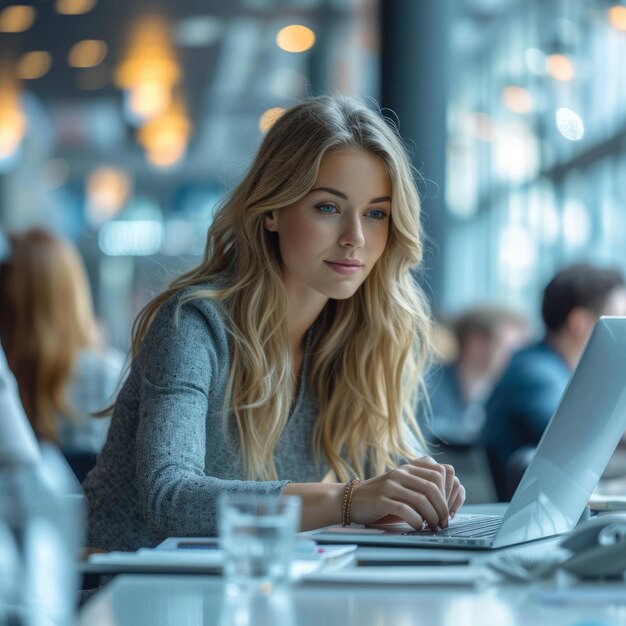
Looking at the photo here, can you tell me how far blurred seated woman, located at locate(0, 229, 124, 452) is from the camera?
3854 millimetres

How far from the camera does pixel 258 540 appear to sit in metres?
1.10

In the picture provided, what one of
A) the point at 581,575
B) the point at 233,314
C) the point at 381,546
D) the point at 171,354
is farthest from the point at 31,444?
the point at 581,575

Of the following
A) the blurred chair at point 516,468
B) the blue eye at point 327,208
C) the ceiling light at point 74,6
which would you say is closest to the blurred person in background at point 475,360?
the blurred chair at point 516,468

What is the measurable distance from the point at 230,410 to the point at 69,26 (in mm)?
8348

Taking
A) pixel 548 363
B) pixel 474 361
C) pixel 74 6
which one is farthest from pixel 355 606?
pixel 74 6

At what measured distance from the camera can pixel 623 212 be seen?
6555 millimetres

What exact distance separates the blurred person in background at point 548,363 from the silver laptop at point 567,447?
2.01 metres

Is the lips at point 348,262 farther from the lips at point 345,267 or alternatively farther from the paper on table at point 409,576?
the paper on table at point 409,576

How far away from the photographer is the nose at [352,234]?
1.93 meters

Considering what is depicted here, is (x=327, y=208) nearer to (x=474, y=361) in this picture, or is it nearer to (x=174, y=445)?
(x=174, y=445)

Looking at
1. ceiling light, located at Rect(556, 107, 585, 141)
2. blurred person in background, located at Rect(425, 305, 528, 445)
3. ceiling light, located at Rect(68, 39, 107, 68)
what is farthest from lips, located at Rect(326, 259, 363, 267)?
ceiling light, located at Rect(68, 39, 107, 68)

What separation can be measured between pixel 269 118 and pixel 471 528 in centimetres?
104

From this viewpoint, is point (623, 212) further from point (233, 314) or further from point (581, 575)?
point (581, 575)

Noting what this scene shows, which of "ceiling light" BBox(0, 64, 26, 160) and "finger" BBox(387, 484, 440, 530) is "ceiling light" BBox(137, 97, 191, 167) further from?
"finger" BBox(387, 484, 440, 530)
